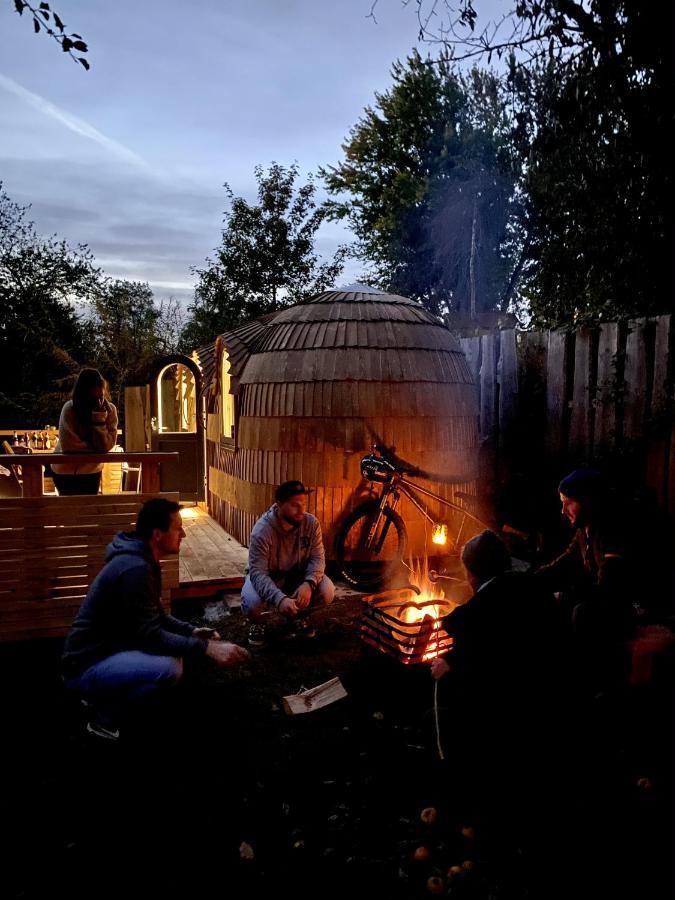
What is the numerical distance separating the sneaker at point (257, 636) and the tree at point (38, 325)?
1936cm

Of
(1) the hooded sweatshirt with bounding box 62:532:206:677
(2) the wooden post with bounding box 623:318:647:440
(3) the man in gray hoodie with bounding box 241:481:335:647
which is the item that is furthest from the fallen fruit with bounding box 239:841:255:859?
(2) the wooden post with bounding box 623:318:647:440

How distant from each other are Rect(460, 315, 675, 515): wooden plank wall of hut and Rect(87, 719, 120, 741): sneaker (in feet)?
18.2

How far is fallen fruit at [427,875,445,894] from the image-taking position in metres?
2.82

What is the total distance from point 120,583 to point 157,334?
23.2 m

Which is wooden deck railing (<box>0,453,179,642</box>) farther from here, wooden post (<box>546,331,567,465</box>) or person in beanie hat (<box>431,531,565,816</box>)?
wooden post (<box>546,331,567,465</box>)

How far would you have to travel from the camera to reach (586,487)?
4.61 metres

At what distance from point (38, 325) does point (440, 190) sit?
56.4 feet

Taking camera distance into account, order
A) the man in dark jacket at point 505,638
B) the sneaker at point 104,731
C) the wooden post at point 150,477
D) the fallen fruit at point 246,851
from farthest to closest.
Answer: the wooden post at point 150,477
the sneaker at point 104,731
the man in dark jacket at point 505,638
the fallen fruit at point 246,851

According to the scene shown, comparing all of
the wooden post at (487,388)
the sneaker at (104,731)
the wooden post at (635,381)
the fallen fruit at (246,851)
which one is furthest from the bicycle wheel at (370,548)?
the fallen fruit at (246,851)

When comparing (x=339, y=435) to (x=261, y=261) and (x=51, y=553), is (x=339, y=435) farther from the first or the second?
(x=261, y=261)

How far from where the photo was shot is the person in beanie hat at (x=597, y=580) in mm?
4031

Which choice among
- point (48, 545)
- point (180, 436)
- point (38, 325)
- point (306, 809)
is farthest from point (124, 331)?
point (306, 809)

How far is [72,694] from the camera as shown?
4.72 m

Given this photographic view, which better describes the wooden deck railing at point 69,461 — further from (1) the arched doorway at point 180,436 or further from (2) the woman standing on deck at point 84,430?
(1) the arched doorway at point 180,436
